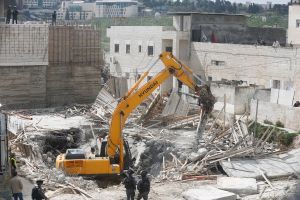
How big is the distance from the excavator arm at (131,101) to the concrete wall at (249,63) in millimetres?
9808

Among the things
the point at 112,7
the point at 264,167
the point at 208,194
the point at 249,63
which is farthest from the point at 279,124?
the point at 112,7

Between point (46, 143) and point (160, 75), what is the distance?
5.67 metres

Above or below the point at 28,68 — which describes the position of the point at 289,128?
below

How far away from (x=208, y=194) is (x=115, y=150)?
4.02 metres

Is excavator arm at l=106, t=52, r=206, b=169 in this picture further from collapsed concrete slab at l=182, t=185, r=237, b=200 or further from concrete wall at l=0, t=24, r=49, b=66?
concrete wall at l=0, t=24, r=49, b=66

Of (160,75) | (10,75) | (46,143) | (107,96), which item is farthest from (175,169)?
(10,75)

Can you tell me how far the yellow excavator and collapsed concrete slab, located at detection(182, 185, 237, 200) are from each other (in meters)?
2.94

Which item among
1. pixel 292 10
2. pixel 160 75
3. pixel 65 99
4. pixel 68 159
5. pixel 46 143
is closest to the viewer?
pixel 68 159

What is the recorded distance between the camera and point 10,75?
26844 millimetres

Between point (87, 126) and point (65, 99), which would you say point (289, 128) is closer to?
point (87, 126)

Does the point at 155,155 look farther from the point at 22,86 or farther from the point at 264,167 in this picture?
the point at 22,86

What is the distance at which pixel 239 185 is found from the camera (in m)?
16.3

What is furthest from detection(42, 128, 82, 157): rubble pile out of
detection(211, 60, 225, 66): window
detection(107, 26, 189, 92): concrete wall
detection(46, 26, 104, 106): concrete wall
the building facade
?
detection(107, 26, 189, 92): concrete wall

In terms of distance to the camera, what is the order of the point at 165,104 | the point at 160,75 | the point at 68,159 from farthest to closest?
1. the point at 165,104
2. the point at 160,75
3. the point at 68,159
